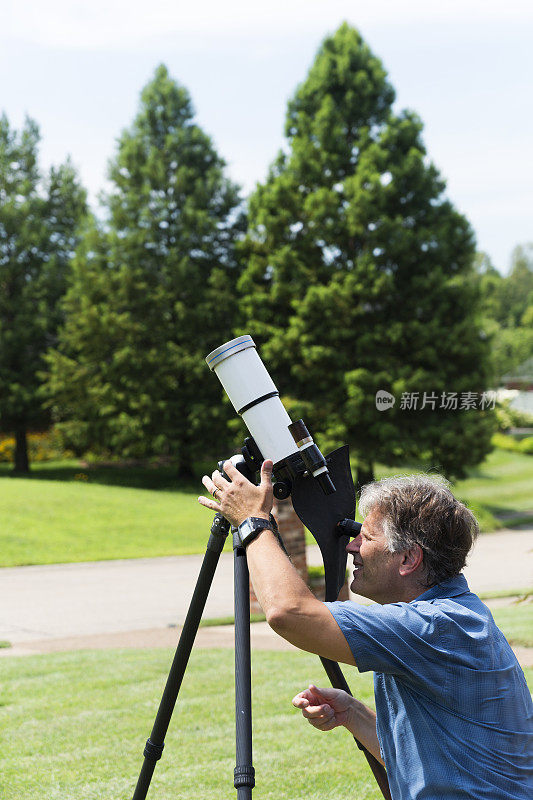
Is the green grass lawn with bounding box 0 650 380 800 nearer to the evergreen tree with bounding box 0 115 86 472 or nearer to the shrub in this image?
the evergreen tree with bounding box 0 115 86 472

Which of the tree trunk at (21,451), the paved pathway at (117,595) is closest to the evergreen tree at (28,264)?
the tree trunk at (21,451)

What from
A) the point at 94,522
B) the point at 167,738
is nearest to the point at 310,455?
the point at 167,738

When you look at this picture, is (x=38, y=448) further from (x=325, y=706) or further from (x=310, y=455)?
(x=310, y=455)

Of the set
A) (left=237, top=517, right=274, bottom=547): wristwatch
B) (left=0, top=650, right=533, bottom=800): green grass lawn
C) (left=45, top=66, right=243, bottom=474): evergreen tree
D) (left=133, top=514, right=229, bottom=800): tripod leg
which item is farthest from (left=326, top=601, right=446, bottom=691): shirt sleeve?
(left=45, top=66, right=243, bottom=474): evergreen tree

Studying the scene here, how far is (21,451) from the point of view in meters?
29.9

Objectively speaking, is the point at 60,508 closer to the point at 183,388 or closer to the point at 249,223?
the point at 183,388

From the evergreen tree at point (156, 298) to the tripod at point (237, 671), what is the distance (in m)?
23.4

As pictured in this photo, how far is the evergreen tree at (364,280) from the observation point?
73.0 feet

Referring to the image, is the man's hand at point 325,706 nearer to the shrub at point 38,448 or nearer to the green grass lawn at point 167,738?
the green grass lawn at point 167,738

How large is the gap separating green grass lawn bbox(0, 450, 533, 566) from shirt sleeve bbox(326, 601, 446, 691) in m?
13.2

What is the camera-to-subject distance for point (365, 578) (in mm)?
2223

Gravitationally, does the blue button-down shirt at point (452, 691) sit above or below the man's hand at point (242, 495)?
below

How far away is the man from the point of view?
6.39 ft

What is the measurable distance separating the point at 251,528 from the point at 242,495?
4.5 inches
